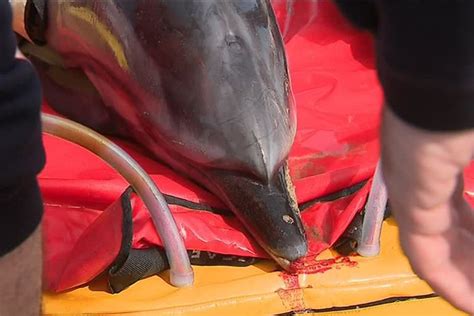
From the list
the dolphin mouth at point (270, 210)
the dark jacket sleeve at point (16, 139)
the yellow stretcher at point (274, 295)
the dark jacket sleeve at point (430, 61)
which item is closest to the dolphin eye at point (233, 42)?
the dolphin mouth at point (270, 210)

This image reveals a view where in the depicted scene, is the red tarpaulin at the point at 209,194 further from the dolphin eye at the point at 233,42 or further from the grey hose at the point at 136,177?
the dolphin eye at the point at 233,42

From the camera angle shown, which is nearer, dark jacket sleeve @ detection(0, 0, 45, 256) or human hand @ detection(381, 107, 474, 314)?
human hand @ detection(381, 107, 474, 314)

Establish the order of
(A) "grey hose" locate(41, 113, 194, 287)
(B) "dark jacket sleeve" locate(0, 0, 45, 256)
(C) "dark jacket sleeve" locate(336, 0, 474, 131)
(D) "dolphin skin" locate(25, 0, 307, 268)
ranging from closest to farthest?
(C) "dark jacket sleeve" locate(336, 0, 474, 131) → (B) "dark jacket sleeve" locate(0, 0, 45, 256) → (A) "grey hose" locate(41, 113, 194, 287) → (D) "dolphin skin" locate(25, 0, 307, 268)

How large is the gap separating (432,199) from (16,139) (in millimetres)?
282

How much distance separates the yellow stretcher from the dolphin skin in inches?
2.4

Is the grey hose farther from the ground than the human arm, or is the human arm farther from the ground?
the human arm

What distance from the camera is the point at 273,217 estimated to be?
1.41m

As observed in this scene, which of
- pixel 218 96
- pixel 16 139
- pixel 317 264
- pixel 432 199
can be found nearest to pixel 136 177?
pixel 218 96

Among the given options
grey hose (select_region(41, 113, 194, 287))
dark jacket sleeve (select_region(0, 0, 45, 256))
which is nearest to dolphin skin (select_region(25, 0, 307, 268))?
grey hose (select_region(41, 113, 194, 287))

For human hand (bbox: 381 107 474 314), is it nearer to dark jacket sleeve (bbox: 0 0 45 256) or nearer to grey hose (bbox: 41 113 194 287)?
dark jacket sleeve (bbox: 0 0 45 256)

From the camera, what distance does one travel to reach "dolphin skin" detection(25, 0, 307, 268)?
144 cm

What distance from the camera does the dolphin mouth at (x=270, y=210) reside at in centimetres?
138

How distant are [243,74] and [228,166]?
159 millimetres

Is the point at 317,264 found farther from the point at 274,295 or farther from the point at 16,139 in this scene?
the point at 16,139
